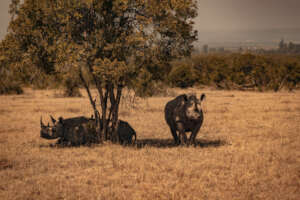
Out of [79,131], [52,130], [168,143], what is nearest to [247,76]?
[168,143]

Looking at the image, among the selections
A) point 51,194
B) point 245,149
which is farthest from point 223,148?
point 51,194

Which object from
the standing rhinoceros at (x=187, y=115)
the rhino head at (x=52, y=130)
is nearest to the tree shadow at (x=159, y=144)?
the rhino head at (x=52, y=130)

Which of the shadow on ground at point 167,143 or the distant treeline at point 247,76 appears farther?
the distant treeline at point 247,76

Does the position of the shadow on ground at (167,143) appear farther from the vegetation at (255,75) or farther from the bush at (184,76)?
the bush at (184,76)

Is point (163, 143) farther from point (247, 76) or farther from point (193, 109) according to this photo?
point (247, 76)

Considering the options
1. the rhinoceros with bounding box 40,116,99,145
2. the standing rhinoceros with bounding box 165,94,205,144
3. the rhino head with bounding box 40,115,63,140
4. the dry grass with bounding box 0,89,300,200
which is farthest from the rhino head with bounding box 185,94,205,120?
the rhino head with bounding box 40,115,63,140

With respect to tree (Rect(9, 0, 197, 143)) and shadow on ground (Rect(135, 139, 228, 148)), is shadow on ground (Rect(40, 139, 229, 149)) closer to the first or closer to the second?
shadow on ground (Rect(135, 139, 228, 148))

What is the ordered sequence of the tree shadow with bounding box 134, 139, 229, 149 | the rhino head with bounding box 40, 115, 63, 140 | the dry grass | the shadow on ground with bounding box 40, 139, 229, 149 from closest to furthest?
the dry grass → the rhino head with bounding box 40, 115, 63, 140 → the shadow on ground with bounding box 40, 139, 229, 149 → the tree shadow with bounding box 134, 139, 229, 149

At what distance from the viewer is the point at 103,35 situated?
1073cm

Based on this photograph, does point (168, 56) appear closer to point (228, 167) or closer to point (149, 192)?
point (228, 167)

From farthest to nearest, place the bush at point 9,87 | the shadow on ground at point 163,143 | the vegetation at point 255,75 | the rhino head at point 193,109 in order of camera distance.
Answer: the vegetation at point 255,75 < the bush at point 9,87 < the shadow on ground at point 163,143 < the rhino head at point 193,109

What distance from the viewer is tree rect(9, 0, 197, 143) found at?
10.1 m

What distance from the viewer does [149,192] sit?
22.7ft

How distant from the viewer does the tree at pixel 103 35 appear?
10094 mm
